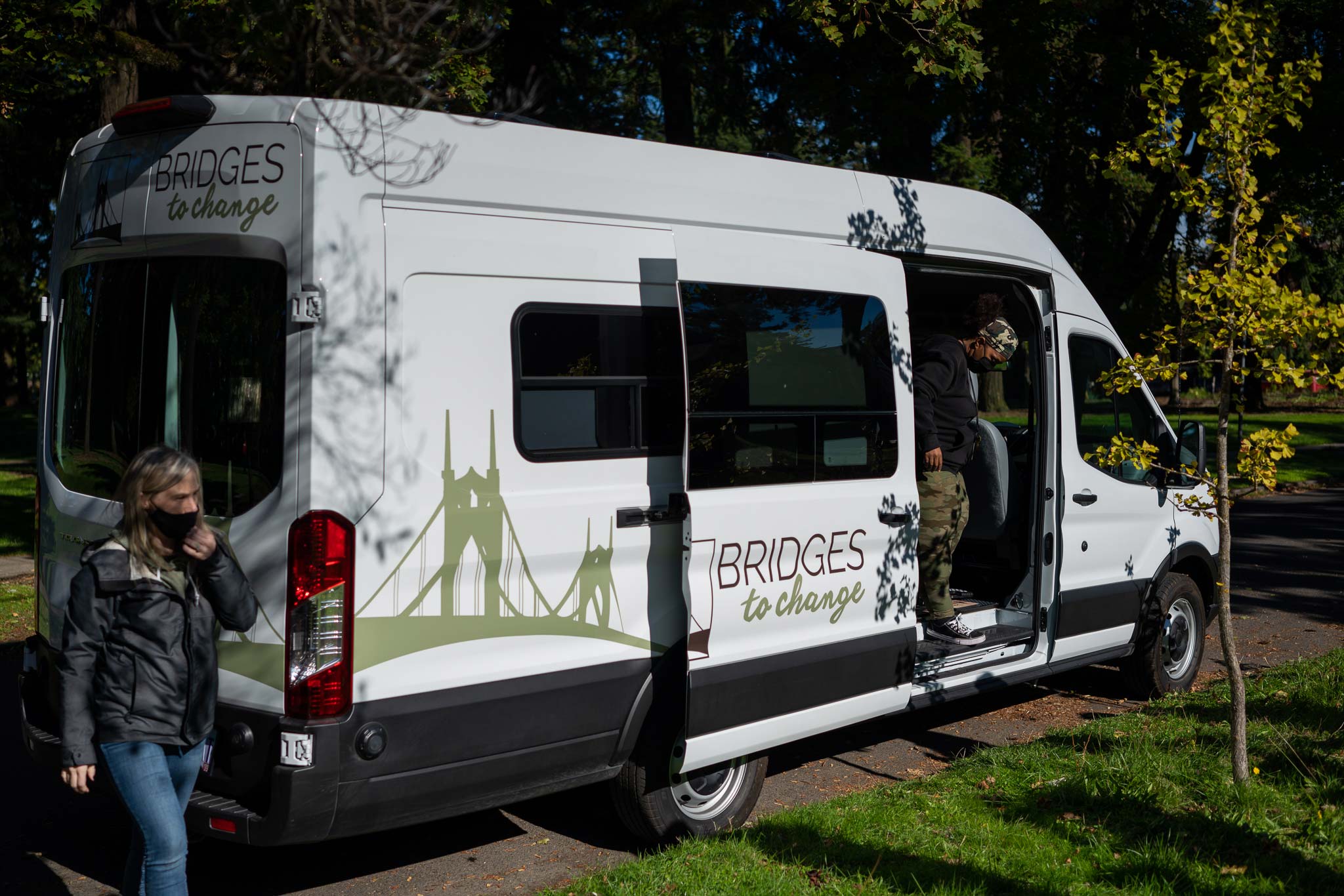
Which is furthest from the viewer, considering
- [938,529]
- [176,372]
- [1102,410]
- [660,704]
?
[1102,410]

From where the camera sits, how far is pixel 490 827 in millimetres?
5203

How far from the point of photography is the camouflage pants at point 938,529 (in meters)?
6.49

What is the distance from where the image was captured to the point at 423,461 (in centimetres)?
393

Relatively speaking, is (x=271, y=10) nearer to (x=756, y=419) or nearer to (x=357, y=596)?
(x=756, y=419)

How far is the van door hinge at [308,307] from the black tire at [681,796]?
1964 mm

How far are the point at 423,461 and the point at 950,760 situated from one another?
11.2ft

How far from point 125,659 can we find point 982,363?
498cm

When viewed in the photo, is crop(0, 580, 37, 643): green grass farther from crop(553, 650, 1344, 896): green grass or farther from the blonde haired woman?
crop(553, 650, 1344, 896): green grass

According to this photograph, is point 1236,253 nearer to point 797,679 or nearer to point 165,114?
point 797,679

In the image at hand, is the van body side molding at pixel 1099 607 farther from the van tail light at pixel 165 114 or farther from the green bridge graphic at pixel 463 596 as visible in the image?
the van tail light at pixel 165 114

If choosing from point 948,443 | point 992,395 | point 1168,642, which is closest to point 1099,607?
point 1168,642

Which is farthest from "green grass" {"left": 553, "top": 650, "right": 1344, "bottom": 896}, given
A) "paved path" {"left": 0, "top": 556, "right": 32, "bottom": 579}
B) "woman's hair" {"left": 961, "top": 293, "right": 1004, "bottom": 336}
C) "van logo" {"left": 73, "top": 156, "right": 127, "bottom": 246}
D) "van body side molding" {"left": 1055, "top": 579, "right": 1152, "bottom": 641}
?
"paved path" {"left": 0, "top": 556, "right": 32, "bottom": 579}

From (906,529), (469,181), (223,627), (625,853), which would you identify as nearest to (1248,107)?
(906,529)

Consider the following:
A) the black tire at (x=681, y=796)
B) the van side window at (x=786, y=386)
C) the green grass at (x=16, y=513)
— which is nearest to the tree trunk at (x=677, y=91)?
the green grass at (x=16, y=513)
